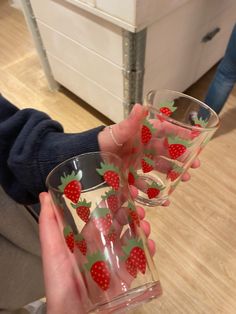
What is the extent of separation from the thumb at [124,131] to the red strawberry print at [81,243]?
0.68 feet

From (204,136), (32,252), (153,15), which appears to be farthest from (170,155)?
(153,15)

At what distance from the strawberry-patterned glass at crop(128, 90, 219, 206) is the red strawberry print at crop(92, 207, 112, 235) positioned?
15 centimetres

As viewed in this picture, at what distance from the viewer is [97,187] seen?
0.34 metres

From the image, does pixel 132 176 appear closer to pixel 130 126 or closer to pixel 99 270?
pixel 130 126

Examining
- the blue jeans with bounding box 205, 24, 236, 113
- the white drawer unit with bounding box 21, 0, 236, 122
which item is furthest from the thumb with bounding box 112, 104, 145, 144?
the blue jeans with bounding box 205, 24, 236, 113

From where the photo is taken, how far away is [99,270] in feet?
1.03

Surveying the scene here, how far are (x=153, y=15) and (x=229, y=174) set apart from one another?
0.60 meters

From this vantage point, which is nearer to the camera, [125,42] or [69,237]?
[69,237]

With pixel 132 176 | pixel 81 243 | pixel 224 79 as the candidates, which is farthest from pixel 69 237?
pixel 224 79

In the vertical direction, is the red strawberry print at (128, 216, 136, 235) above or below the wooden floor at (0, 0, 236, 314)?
above

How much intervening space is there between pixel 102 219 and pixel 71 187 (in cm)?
5

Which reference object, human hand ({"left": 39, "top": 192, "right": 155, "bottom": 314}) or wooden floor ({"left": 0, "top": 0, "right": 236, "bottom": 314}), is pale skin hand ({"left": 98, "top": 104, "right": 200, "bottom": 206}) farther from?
wooden floor ({"left": 0, "top": 0, "right": 236, "bottom": 314})

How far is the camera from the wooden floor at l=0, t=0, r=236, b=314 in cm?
79

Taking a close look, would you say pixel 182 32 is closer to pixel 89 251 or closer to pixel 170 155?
pixel 170 155
